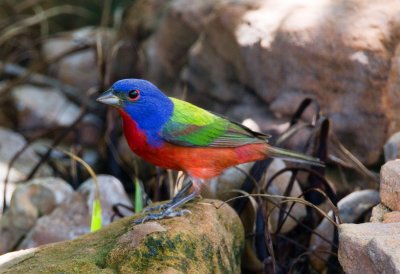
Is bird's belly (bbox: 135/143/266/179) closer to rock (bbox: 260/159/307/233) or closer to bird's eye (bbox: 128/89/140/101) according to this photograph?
bird's eye (bbox: 128/89/140/101)

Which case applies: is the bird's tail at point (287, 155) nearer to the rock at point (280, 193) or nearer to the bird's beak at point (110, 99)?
the rock at point (280, 193)

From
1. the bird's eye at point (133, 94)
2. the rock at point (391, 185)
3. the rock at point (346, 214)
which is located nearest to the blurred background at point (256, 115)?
the rock at point (346, 214)

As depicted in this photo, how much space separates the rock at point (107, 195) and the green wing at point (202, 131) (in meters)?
1.07

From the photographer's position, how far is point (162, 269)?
2418 millimetres

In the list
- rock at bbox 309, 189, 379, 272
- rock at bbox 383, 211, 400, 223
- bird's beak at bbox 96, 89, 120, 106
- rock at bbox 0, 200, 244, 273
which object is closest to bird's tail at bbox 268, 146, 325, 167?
rock at bbox 309, 189, 379, 272

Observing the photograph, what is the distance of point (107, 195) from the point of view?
13.3 feet

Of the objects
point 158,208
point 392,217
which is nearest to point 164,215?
point 158,208

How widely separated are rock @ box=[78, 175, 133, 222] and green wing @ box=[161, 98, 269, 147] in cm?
107

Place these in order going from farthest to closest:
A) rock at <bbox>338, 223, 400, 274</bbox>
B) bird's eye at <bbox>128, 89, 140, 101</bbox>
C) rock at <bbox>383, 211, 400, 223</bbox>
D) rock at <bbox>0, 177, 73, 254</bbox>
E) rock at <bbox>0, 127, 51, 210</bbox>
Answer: rock at <bbox>0, 127, 51, 210</bbox>
rock at <bbox>0, 177, 73, 254</bbox>
bird's eye at <bbox>128, 89, 140, 101</bbox>
rock at <bbox>383, 211, 400, 223</bbox>
rock at <bbox>338, 223, 400, 274</bbox>

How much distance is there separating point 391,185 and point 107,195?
1.94m

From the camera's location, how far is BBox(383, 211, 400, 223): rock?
2578 millimetres

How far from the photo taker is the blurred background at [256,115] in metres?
3.61

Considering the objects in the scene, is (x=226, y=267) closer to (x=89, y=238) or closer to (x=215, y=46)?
(x=89, y=238)

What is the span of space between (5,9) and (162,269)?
5.51m
